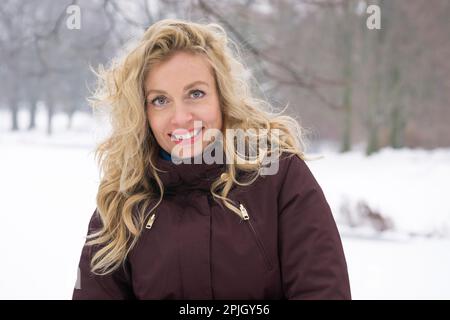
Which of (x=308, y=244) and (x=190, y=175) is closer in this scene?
(x=308, y=244)

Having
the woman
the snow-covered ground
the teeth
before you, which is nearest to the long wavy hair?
the woman

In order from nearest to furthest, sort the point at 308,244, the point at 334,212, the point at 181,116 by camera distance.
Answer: the point at 308,244, the point at 181,116, the point at 334,212

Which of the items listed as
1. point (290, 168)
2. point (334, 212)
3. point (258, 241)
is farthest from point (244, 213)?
point (334, 212)

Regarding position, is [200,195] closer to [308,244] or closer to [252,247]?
[252,247]

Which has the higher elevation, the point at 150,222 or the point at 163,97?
the point at 163,97

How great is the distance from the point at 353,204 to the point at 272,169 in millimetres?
5518

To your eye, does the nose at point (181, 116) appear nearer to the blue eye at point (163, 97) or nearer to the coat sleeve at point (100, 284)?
the blue eye at point (163, 97)

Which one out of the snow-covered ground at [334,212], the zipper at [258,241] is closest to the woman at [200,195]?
the zipper at [258,241]

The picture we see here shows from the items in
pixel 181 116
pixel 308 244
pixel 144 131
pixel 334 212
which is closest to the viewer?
pixel 308 244

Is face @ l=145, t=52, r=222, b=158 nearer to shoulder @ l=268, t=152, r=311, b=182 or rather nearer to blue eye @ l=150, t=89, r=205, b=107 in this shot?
blue eye @ l=150, t=89, r=205, b=107

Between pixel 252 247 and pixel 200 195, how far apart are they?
0.23 m

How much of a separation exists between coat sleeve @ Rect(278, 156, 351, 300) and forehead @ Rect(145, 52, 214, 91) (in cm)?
41

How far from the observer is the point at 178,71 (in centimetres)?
152
